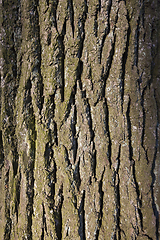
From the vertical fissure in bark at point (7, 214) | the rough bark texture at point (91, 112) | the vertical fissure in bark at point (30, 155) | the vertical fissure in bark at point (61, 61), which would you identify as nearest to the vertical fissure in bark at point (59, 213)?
the rough bark texture at point (91, 112)

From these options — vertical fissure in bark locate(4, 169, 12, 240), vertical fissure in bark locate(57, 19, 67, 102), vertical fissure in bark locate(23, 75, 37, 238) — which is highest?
vertical fissure in bark locate(57, 19, 67, 102)

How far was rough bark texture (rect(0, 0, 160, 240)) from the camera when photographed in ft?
2.31

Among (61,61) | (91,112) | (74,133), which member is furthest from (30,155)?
(61,61)

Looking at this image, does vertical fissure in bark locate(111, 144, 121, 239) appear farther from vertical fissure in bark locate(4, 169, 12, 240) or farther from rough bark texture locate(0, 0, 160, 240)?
vertical fissure in bark locate(4, 169, 12, 240)

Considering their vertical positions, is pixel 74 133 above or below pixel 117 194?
above

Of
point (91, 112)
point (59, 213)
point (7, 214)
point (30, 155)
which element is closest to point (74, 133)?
point (91, 112)

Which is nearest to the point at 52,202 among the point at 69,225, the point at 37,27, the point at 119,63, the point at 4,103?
the point at 69,225

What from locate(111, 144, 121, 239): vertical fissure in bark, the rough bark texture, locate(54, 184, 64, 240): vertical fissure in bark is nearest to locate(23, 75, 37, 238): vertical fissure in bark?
the rough bark texture

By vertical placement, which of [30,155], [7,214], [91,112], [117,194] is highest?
[91,112]

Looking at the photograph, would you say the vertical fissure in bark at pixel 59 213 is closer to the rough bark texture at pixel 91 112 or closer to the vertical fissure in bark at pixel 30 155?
the rough bark texture at pixel 91 112

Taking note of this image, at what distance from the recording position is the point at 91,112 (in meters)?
0.72

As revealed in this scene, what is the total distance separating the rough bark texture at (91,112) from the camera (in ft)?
2.31

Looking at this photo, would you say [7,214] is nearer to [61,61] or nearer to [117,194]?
[117,194]

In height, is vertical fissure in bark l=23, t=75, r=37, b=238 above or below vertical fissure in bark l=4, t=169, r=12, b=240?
above
